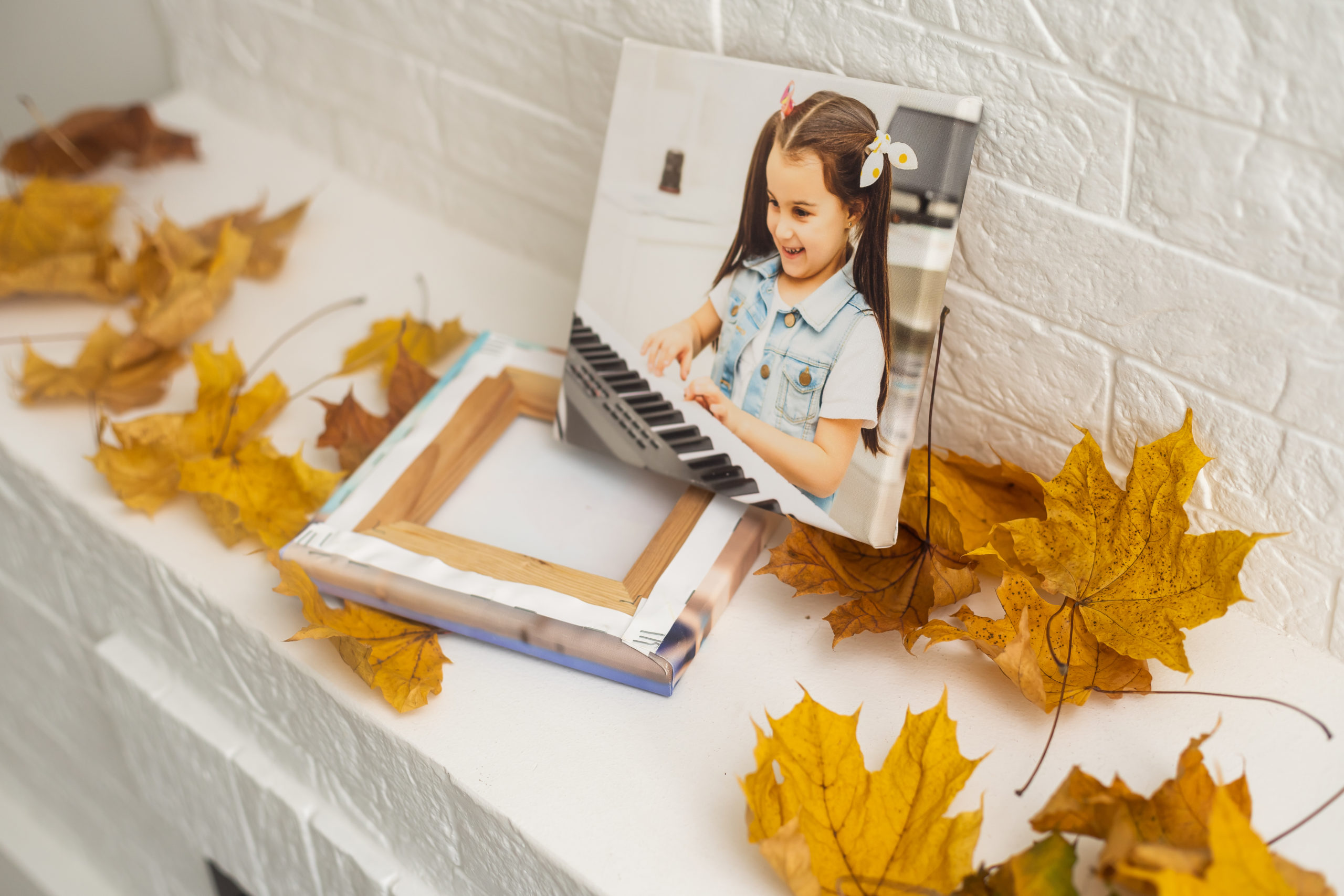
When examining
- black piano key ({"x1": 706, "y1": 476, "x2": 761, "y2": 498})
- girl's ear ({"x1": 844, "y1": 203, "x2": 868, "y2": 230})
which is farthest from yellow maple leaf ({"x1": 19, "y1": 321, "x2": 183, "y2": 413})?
girl's ear ({"x1": 844, "y1": 203, "x2": 868, "y2": 230})

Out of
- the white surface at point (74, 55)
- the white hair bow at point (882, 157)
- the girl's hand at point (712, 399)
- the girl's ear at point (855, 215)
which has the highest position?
the white hair bow at point (882, 157)

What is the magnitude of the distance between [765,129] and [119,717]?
2.76 ft

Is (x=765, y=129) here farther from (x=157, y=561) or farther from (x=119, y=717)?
(x=119, y=717)

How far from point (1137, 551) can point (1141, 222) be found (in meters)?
0.20

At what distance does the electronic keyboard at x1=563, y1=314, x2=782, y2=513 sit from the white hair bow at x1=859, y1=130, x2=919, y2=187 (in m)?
0.21

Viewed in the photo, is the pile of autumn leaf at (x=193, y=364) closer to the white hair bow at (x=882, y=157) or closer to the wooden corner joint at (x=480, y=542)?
the wooden corner joint at (x=480, y=542)

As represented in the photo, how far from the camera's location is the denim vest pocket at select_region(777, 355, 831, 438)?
2.19 ft

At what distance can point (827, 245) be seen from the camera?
651mm

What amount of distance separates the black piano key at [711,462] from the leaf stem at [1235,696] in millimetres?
274

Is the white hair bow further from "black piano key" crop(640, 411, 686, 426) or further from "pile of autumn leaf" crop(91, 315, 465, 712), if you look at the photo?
"pile of autumn leaf" crop(91, 315, 465, 712)

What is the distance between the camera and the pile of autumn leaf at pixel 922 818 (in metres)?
0.49

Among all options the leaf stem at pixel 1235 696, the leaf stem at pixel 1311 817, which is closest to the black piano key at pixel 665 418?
the leaf stem at pixel 1235 696

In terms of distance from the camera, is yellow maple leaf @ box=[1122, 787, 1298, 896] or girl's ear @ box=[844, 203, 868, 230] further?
girl's ear @ box=[844, 203, 868, 230]

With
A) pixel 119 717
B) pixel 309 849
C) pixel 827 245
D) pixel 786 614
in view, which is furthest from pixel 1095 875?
pixel 119 717
